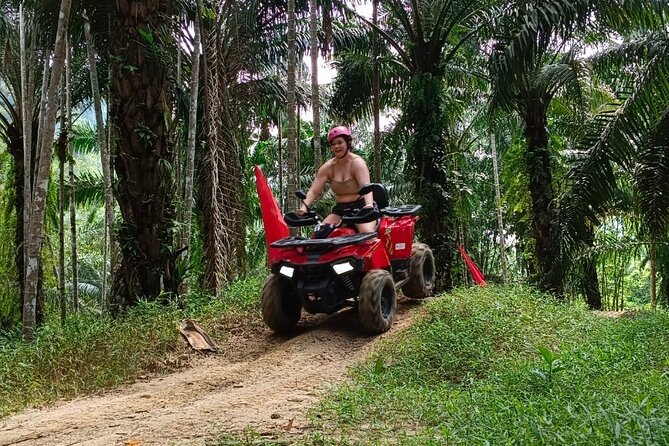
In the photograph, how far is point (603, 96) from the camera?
49.0 ft

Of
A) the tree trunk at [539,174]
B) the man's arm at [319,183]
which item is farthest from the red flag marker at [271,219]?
the tree trunk at [539,174]

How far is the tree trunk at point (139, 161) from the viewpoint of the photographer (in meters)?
6.66

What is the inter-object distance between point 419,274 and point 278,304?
2071 mm

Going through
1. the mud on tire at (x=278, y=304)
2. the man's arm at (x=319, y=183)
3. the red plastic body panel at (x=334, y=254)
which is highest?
the man's arm at (x=319, y=183)

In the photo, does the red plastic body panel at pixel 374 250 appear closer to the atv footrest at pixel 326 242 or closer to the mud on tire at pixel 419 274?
the atv footrest at pixel 326 242

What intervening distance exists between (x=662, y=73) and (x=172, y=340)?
627 cm

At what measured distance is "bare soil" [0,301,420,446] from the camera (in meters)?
3.54

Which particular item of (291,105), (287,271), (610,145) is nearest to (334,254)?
(287,271)

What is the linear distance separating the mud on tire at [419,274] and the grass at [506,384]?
834 mm

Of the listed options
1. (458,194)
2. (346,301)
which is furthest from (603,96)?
(346,301)

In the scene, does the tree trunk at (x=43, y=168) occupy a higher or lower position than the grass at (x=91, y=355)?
higher

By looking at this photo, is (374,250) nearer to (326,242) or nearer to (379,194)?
(326,242)

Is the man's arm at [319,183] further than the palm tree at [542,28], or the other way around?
the palm tree at [542,28]

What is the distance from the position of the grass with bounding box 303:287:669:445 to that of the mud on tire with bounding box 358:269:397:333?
12.7 inches
